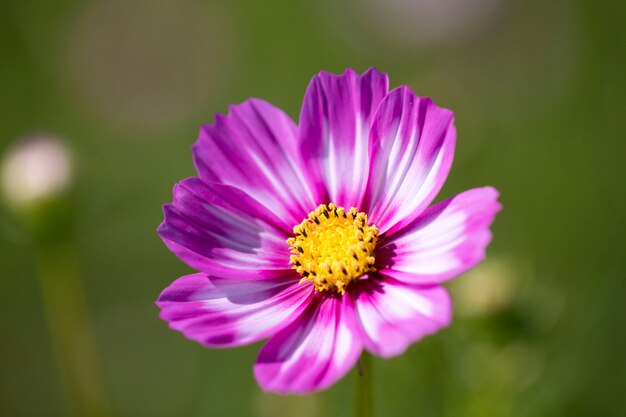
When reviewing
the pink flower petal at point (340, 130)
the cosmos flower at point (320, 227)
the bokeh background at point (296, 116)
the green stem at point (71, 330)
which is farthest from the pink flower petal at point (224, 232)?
the green stem at point (71, 330)

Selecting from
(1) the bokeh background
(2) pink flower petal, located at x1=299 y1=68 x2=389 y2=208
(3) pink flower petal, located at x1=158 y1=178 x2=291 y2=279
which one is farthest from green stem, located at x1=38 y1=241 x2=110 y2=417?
(2) pink flower petal, located at x1=299 y1=68 x2=389 y2=208

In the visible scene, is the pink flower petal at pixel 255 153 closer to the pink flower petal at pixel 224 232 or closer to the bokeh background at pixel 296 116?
the pink flower petal at pixel 224 232

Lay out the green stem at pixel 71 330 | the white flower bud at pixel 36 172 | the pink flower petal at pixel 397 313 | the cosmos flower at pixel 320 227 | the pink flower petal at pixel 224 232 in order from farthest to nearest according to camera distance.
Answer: the white flower bud at pixel 36 172 < the green stem at pixel 71 330 < the pink flower petal at pixel 224 232 < the cosmos flower at pixel 320 227 < the pink flower petal at pixel 397 313

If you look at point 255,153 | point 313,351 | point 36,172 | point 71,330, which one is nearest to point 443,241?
point 313,351

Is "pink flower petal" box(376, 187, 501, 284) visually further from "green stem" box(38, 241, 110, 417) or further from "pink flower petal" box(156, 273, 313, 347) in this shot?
"green stem" box(38, 241, 110, 417)

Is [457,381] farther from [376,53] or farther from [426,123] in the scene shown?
Answer: [376,53]

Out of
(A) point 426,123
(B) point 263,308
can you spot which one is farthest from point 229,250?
(A) point 426,123

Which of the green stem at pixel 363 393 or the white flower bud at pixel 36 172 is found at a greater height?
the white flower bud at pixel 36 172

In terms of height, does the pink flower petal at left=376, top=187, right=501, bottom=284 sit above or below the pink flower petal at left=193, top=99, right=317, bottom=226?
below
